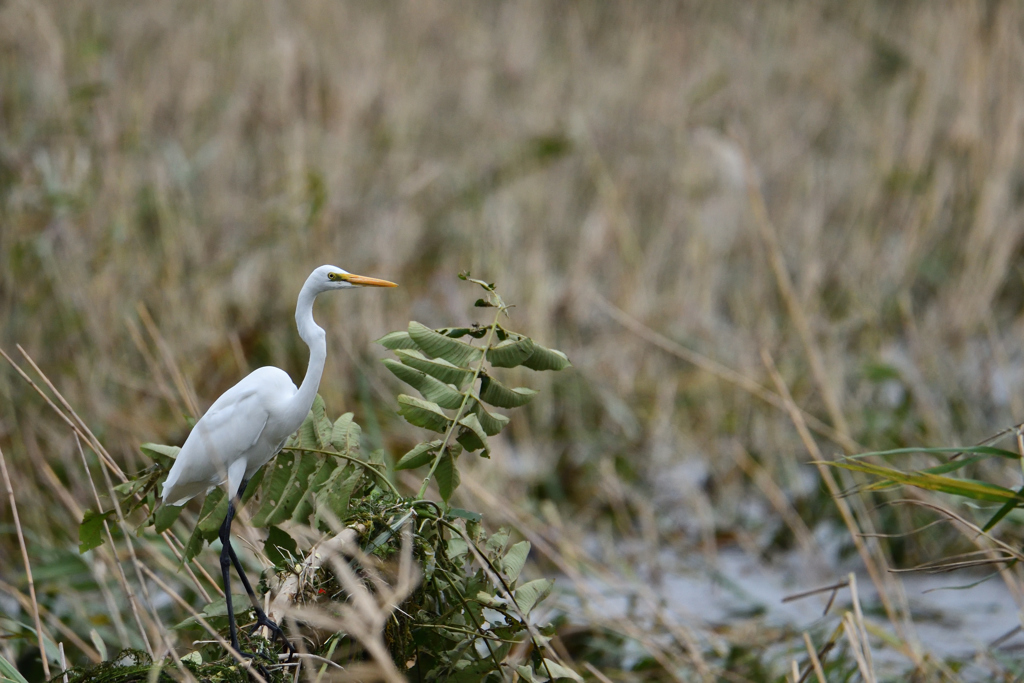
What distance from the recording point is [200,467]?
0.82 metres

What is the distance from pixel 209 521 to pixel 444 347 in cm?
28

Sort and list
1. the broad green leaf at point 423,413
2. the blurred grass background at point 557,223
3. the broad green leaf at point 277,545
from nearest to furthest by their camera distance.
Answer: the broad green leaf at point 423,413
the broad green leaf at point 277,545
the blurred grass background at point 557,223

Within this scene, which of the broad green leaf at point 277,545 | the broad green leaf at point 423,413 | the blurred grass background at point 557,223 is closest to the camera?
the broad green leaf at point 423,413

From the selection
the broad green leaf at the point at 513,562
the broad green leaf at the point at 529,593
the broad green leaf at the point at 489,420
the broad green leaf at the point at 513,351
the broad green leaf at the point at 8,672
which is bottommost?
the broad green leaf at the point at 8,672

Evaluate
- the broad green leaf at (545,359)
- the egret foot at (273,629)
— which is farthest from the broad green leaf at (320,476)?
the broad green leaf at (545,359)

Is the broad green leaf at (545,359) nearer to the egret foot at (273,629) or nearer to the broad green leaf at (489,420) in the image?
the broad green leaf at (489,420)

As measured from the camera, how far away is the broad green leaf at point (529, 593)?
0.85 m

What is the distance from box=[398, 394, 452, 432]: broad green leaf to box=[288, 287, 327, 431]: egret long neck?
0.25 ft

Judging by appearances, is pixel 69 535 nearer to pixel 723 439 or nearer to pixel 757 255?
pixel 723 439

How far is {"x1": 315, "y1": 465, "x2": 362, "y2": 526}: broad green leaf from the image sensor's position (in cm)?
80

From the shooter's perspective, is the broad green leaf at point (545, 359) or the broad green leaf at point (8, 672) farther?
the broad green leaf at point (8, 672)

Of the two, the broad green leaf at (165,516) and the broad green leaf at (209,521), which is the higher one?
the broad green leaf at (165,516)

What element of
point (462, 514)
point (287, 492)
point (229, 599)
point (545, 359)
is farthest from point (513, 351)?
point (229, 599)

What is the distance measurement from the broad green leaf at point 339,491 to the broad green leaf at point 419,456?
42 mm
